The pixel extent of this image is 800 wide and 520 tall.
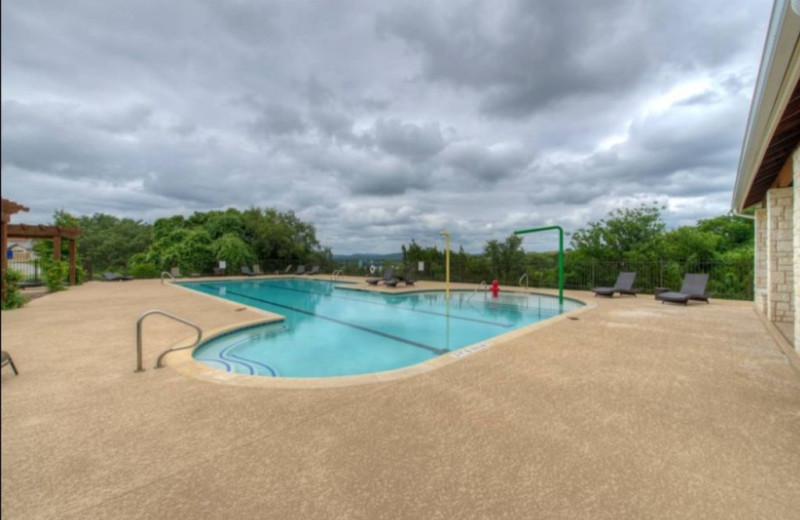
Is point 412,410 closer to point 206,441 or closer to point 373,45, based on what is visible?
point 206,441

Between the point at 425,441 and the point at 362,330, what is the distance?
604 centimetres

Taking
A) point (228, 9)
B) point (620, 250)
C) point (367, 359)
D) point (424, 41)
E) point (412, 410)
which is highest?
point (424, 41)

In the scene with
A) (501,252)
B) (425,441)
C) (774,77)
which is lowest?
(425,441)

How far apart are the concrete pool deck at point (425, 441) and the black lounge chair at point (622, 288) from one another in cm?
708

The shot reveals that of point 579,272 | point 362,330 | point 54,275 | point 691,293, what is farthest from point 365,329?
point 54,275

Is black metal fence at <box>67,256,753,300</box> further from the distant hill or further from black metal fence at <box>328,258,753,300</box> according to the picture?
the distant hill

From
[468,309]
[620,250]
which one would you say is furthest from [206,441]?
[620,250]

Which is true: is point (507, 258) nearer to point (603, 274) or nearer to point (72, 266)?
point (603, 274)

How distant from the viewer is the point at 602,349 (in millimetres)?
5438

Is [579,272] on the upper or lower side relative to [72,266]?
lower

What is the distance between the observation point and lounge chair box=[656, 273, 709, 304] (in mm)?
9891

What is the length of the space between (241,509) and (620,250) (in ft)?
61.6

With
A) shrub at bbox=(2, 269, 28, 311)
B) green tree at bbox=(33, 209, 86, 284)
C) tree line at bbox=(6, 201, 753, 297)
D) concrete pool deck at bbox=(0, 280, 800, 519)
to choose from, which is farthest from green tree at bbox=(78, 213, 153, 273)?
concrete pool deck at bbox=(0, 280, 800, 519)

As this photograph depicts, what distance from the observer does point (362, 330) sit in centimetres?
887
